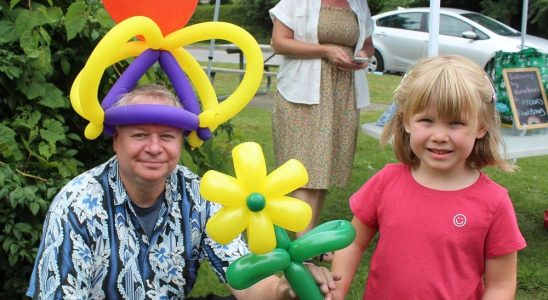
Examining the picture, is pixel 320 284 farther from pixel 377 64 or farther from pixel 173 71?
pixel 377 64

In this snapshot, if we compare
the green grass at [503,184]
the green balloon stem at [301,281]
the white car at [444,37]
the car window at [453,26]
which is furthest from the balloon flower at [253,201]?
the car window at [453,26]

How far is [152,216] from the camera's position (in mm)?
2074

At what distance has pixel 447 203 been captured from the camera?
203 cm

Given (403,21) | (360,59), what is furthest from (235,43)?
(403,21)

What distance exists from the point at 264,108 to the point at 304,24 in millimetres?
5896

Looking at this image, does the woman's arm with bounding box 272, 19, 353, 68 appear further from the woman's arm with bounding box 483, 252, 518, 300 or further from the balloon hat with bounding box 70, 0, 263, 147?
the woman's arm with bounding box 483, 252, 518, 300

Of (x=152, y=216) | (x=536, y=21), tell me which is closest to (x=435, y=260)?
(x=152, y=216)

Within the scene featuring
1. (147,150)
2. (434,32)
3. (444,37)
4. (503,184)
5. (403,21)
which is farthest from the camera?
(403,21)

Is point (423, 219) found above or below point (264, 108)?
above

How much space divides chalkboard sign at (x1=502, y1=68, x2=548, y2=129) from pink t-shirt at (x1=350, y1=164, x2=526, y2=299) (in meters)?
2.50

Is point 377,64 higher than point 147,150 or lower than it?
lower

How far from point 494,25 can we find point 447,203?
402 inches

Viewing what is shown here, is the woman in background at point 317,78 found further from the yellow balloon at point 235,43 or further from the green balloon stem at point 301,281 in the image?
the green balloon stem at point 301,281

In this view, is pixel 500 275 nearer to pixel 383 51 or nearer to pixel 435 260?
pixel 435 260
